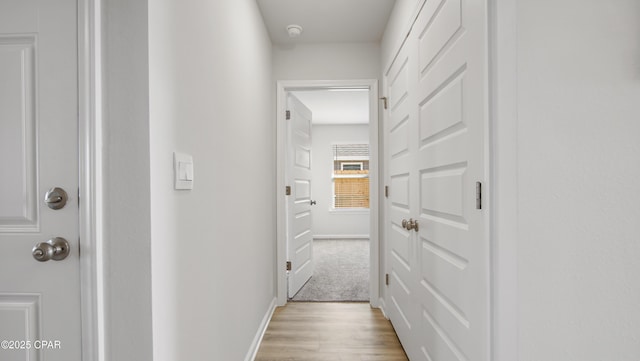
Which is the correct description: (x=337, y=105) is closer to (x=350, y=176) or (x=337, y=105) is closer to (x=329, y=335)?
(x=350, y=176)

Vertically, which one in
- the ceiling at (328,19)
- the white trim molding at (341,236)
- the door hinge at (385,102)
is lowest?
the white trim molding at (341,236)

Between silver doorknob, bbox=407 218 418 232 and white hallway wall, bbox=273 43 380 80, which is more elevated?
white hallway wall, bbox=273 43 380 80

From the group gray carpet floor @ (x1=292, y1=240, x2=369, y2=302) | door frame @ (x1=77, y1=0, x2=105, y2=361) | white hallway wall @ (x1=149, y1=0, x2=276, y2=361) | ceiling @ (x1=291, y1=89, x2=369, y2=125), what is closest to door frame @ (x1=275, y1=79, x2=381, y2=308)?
gray carpet floor @ (x1=292, y1=240, x2=369, y2=302)

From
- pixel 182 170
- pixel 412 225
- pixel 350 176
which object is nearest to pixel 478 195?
pixel 412 225

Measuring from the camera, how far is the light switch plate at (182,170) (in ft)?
3.43

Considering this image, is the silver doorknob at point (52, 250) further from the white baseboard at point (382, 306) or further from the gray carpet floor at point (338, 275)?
the gray carpet floor at point (338, 275)

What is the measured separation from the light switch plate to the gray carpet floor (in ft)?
7.66

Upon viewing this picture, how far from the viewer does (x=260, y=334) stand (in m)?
2.31

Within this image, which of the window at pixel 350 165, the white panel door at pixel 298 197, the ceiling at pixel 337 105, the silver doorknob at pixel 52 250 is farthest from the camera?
the window at pixel 350 165

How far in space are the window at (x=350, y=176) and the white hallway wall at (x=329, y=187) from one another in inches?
4.7

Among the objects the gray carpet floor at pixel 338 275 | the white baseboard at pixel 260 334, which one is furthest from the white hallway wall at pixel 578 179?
the gray carpet floor at pixel 338 275

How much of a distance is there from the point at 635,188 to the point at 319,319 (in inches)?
89.5

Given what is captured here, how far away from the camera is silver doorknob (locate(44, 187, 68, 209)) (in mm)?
870

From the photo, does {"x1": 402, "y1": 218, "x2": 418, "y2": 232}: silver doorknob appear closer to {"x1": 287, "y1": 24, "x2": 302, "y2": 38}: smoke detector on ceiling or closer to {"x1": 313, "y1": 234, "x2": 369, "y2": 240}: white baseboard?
{"x1": 287, "y1": 24, "x2": 302, "y2": 38}: smoke detector on ceiling
